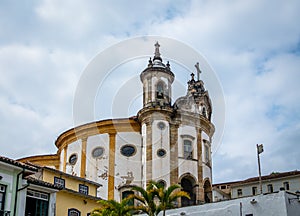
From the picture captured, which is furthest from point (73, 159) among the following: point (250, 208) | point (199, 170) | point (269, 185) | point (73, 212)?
point (269, 185)

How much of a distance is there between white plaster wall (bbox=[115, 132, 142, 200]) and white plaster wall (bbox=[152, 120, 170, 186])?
2.13 meters

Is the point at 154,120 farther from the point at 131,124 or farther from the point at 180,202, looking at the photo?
the point at 180,202

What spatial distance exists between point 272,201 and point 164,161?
20.2 metres

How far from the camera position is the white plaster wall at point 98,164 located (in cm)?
5283

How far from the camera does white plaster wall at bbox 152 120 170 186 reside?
51.4 m

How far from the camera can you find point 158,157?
171ft

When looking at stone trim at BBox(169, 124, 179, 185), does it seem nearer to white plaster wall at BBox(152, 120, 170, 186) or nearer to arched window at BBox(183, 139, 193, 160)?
white plaster wall at BBox(152, 120, 170, 186)

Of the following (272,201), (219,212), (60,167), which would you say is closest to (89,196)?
(219,212)

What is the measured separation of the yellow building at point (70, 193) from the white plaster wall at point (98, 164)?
1142 cm

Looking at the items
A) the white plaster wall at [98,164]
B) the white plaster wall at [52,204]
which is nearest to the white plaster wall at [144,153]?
the white plaster wall at [98,164]

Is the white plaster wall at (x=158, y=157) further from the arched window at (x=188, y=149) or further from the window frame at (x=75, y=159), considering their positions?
the window frame at (x=75, y=159)

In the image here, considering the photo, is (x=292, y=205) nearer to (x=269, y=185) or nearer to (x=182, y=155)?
(x=182, y=155)

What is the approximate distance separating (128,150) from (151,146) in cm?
319

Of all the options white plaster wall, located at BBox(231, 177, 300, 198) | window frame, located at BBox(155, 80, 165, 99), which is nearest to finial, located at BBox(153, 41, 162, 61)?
window frame, located at BBox(155, 80, 165, 99)
